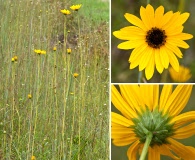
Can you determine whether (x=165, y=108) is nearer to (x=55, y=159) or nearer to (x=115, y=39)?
(x=115, y=39)

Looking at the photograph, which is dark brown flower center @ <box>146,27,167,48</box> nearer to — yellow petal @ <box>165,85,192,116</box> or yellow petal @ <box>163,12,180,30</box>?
yellow petal @ <box>163,12,180,30</box>

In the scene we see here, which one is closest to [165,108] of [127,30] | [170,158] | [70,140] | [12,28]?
[170,158]

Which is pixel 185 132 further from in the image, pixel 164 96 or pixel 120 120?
pixel 120 120

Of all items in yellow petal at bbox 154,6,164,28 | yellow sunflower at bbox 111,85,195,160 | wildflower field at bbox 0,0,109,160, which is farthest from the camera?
wildflower field at bbox 0,0,109,160

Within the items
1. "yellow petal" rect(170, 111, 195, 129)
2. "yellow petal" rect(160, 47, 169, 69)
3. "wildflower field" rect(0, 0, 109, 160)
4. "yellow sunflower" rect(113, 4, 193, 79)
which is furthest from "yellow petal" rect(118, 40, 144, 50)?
"yellow petal" rect(170, 111, 195, 129)

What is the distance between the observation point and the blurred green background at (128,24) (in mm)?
2193

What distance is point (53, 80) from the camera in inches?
95.7

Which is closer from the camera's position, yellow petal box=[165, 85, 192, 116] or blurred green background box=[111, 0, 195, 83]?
yellow petal box=[165, 85, 192, 116]

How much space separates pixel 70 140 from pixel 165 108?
22.6 inches

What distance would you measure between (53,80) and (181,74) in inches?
25.1

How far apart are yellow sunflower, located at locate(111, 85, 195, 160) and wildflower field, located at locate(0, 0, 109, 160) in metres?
0.25

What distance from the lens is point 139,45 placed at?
215 cm

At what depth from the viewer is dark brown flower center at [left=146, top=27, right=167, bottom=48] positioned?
2146 mm

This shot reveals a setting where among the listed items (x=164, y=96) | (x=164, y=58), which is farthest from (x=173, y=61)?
(x=164, y=96)
